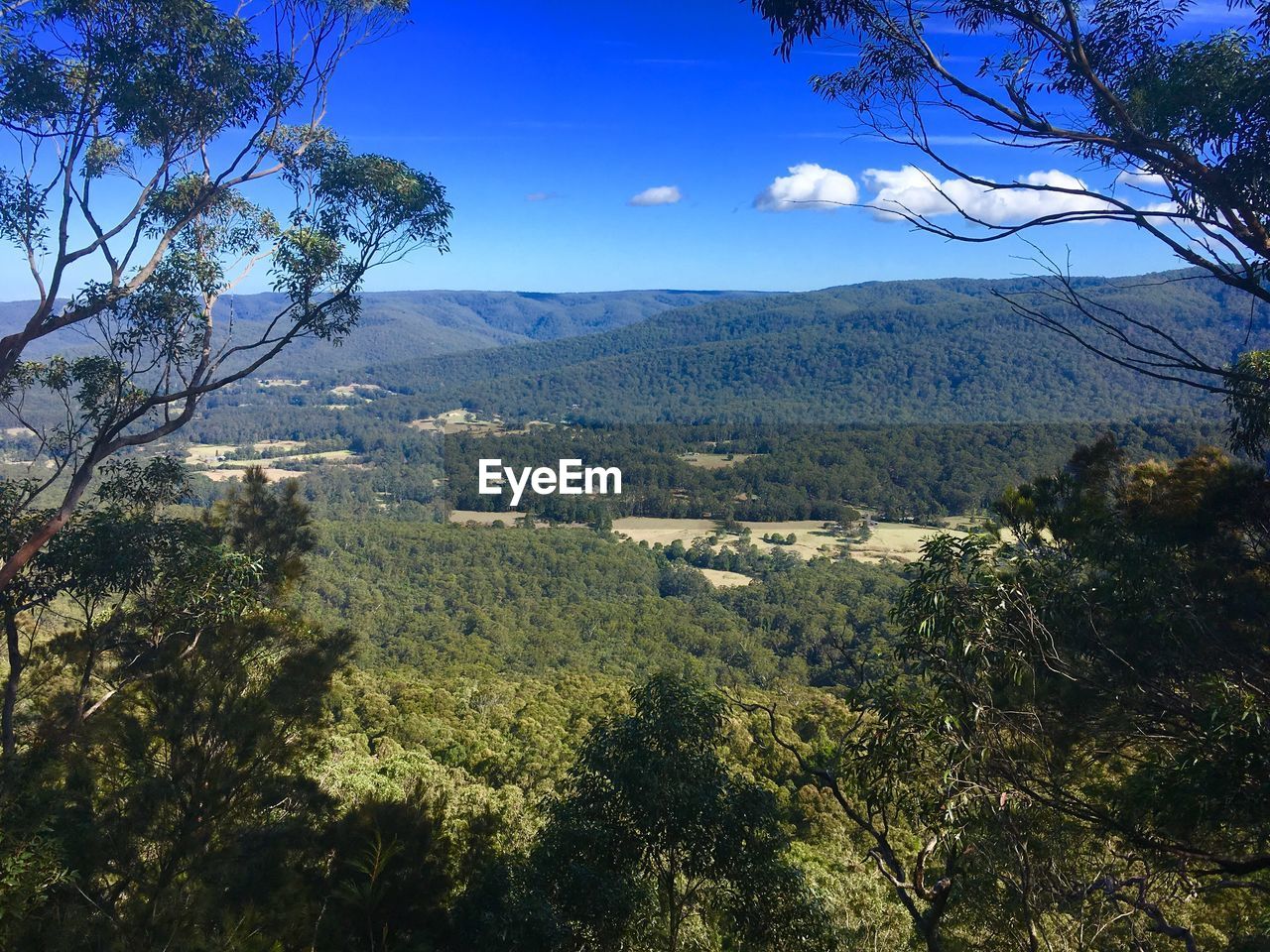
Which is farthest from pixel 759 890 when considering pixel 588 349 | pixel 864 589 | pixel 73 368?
pixel 588 349

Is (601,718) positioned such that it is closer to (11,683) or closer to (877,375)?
(11,683)

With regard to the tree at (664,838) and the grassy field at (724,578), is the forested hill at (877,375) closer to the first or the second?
the grassy field at (724,578)

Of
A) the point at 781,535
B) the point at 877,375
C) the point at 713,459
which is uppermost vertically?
the point at 877,375

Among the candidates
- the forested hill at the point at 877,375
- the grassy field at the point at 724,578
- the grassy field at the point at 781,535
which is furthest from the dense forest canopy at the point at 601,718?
the forested hill at the point at 877,375

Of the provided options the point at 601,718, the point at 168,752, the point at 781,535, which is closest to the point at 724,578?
the point at 781,535

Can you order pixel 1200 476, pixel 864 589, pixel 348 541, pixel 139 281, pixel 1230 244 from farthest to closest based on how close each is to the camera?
pixel 348 541, pixel 864 589, pixel 1200 476, pixel 139 281, pixel 1230 244

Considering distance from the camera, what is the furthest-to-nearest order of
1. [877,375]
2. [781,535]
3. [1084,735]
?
[877,375]
[781,535]
[1084,735]

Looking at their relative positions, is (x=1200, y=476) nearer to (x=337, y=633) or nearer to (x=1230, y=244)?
(x=1230, y=244)
